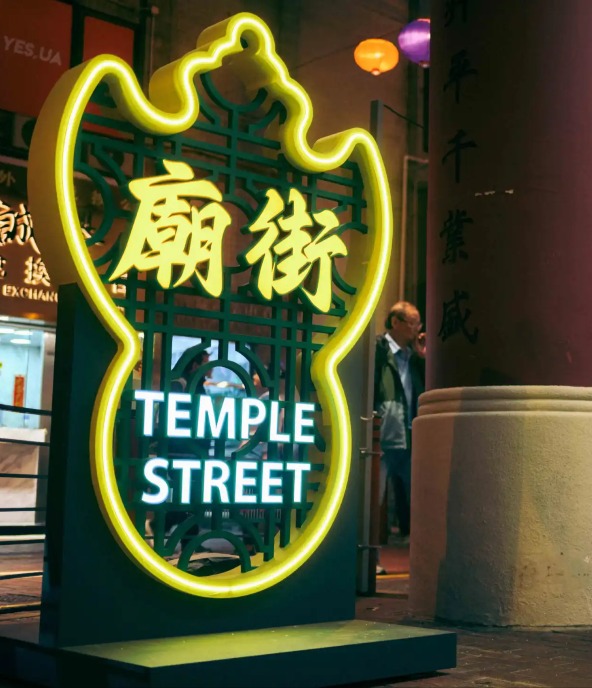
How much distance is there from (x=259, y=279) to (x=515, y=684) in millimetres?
2171

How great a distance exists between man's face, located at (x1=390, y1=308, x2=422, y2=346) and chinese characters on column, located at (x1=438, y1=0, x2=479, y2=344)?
3759 millimetres

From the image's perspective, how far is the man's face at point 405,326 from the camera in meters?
11.4

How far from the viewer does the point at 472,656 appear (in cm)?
600

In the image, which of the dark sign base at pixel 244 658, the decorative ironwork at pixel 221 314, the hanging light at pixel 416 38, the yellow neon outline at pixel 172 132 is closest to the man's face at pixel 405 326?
the hanging light at pixel 416 38

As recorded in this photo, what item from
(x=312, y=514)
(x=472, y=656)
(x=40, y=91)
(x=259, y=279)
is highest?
(x=40, y=91)

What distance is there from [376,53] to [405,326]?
12.9ft

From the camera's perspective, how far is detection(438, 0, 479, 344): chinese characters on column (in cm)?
748

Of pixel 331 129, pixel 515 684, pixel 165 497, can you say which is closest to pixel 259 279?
pixel 165 497

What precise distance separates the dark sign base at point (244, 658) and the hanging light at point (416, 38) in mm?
8536

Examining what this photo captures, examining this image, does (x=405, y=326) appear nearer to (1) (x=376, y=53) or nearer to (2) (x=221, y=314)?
(1) (x=376, y=53)

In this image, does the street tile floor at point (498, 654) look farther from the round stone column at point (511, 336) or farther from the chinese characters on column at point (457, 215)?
the chinese characters on column at point (457, 215)

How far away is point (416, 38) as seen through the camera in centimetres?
1286

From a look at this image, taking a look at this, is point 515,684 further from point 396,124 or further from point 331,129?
point 396,124

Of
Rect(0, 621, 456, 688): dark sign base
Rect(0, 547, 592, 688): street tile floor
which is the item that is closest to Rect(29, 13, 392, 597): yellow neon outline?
Rect(0, 621, 456, 688): dark sign base
